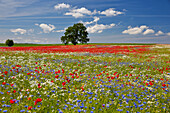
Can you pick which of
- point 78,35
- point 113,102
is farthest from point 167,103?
point 78,35

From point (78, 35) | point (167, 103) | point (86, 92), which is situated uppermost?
point (78, 35)

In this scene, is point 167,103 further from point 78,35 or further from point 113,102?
point 78,35

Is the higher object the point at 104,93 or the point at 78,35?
the point at 78,35

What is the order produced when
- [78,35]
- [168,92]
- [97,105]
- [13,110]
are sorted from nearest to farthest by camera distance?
[13,110] → [97,105] → [168,92] → [78,35]

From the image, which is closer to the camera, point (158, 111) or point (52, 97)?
point (158, 111)

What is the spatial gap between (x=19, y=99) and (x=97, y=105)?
2708 millimetres

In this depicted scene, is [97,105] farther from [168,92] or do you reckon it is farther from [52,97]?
[168,92]

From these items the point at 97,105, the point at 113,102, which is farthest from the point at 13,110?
the point at 113,102

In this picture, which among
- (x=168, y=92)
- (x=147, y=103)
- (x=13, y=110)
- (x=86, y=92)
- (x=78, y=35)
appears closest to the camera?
(x=13, y=110)

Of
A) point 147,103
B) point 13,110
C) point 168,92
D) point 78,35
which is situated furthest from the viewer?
point 78,35

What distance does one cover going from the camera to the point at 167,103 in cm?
503

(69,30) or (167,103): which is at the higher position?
(69,30)

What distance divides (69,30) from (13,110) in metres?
59.0

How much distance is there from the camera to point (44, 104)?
178 inches
